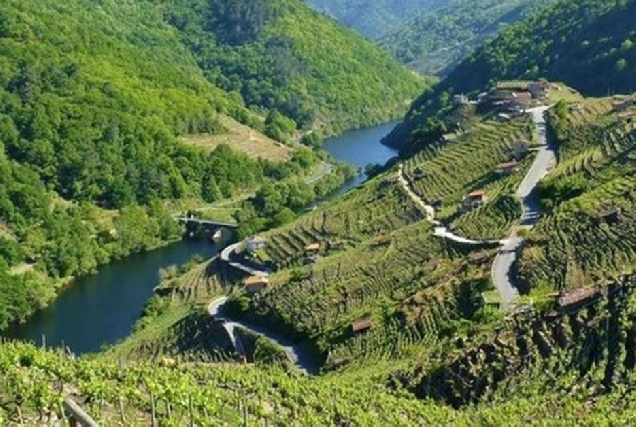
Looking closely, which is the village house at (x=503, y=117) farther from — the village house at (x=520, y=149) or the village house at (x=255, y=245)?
the village house at (x=255, y=245)

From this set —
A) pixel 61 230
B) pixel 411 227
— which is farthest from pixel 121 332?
pixel 61 230

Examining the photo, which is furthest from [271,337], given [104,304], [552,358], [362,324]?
[104,304]

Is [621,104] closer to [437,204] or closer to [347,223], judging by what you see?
[437,204]

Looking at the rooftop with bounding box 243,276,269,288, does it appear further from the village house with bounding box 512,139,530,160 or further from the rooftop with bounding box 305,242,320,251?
the village house with bounding box 512,139,530,160

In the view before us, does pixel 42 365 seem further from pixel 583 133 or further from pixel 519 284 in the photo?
pixel 583 133

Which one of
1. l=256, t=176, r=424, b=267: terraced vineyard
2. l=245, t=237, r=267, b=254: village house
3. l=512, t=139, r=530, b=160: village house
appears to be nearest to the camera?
l=256, t=176, r=424, b=267: terraced vineyard

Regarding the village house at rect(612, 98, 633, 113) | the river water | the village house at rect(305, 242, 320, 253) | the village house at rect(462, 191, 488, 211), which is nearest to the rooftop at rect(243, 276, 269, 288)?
the village house at rect(305, 242, 320, 253)
